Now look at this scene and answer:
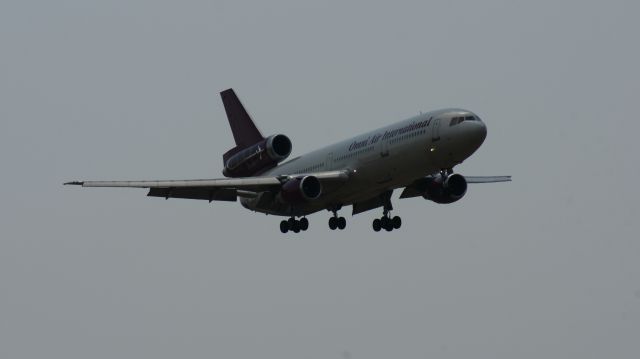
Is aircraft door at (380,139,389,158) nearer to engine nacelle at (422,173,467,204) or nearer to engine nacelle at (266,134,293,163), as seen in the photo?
engine nacelle at (422,173,467,204)

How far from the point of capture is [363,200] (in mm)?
71125

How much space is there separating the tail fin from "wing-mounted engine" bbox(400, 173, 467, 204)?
1171 centimetres

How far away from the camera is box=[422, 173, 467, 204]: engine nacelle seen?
68.8 metres

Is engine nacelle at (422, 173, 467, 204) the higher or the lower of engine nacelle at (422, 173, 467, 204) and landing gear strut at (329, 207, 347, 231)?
the higher

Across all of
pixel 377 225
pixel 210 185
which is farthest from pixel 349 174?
pixel 210 185

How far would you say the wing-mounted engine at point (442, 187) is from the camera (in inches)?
2709

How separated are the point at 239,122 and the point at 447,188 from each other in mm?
15988

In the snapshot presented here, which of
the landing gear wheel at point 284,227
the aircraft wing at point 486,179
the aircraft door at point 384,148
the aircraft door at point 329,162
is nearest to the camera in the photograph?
the aircraft door at point 384,148

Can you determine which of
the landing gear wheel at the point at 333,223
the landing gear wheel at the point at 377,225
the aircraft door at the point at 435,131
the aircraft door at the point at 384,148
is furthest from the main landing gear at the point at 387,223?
the aircraft door at the point at 435,131

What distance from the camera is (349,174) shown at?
6775 cm

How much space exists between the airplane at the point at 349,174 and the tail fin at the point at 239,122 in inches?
3.4

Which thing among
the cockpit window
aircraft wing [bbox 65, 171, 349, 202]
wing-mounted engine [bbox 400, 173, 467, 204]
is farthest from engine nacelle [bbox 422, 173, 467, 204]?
the cockpit window

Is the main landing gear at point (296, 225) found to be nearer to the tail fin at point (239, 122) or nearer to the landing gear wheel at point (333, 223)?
the landing gear wheel at point (333, 223)

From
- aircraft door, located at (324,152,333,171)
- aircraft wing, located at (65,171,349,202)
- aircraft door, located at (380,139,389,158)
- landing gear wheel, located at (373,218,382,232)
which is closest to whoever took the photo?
aircraft door, located at (380,139,389,158)
